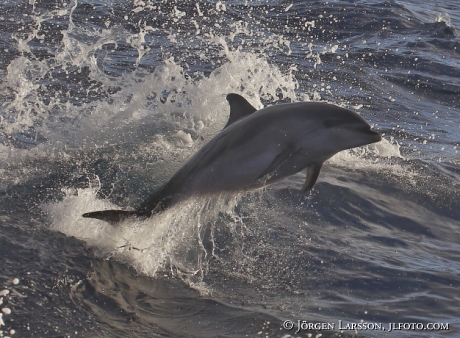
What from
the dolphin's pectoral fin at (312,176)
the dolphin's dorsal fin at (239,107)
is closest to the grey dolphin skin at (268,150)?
the dolphin's pectoral fin at (312,176)

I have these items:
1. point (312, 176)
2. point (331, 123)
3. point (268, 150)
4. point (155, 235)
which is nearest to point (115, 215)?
point (155, 235)

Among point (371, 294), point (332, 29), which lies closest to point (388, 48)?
point (332, 29)

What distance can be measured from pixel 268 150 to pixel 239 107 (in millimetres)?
663

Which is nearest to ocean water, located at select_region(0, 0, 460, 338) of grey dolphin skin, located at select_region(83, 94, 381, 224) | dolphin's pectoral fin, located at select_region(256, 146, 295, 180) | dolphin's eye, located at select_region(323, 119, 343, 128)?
grey dolphin skin, located at select_region(83, 94, 381, 224)

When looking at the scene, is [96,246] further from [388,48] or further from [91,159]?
[388,48]

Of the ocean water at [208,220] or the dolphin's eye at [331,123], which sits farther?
the dolphin's eye at [331,123]

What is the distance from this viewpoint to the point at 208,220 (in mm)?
7320

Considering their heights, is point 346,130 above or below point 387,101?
above

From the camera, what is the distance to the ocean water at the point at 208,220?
5922 mm

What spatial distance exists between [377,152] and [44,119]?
534 cm

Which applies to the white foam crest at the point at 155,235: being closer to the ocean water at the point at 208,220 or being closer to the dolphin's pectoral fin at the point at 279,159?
the ocean water at the point at 208,220

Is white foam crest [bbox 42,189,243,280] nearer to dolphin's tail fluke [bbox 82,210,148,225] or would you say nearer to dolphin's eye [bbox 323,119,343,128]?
dolphin's tail fluke [bbox 82,210,148,225]

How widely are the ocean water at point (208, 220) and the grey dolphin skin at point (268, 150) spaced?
27cm

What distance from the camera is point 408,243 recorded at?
8055 millimetres
